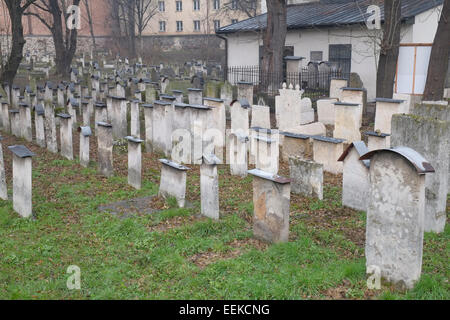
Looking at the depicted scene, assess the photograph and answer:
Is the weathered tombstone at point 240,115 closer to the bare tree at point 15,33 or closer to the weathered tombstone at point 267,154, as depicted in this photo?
the weathered tombstone at point 267,154

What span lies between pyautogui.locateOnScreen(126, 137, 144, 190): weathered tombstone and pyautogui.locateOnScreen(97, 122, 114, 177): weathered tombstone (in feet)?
2.38

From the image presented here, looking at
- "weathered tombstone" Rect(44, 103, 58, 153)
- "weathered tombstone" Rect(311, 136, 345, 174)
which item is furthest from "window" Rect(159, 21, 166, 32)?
"weathered tombstone" Rect(311, 136, 345, 174)

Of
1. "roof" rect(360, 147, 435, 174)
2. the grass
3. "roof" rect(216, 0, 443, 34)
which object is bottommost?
the grass

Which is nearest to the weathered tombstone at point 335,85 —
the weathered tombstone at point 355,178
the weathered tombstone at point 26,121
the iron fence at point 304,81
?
the iron fence at point 304,81

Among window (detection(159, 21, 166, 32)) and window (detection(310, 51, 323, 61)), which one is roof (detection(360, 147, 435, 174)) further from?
window (detection(159, 21, 166, 32))

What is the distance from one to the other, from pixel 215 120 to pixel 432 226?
582 cm

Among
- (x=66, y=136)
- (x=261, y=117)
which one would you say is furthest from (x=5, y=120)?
(x=261, y=117)

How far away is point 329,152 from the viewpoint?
9414 mm

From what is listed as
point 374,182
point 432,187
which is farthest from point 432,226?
point 374,182

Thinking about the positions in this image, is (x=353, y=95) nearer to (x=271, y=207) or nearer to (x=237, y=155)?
(x=237, y=155)

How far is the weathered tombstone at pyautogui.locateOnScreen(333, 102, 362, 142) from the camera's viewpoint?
1059 cm

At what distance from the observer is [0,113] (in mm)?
14164

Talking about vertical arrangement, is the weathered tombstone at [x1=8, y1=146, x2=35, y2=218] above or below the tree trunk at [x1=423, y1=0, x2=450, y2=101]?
below

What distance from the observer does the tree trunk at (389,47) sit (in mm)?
13828
